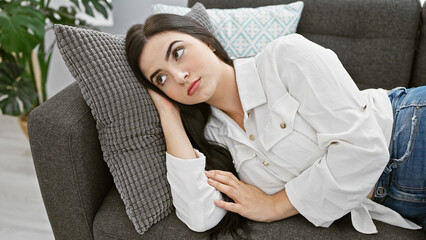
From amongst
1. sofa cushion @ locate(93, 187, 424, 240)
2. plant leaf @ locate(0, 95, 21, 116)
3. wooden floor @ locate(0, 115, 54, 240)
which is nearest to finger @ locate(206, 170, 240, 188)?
sofa cushion @ locate(93, 187, 424, 240)

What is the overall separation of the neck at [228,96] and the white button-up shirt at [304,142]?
31 mm

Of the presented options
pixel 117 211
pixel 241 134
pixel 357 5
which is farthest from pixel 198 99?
pixel 357 5

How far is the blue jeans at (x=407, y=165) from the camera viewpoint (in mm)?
1012

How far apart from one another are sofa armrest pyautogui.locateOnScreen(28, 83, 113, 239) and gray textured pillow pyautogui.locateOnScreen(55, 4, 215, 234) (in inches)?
2.1

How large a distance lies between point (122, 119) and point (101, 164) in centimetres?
21

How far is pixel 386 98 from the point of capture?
1.12 meters

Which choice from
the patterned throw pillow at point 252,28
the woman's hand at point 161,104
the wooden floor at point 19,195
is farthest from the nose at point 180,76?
the wooden floor at point 19,195

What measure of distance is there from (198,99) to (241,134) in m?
0.19

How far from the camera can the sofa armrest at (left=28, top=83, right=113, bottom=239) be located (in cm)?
103

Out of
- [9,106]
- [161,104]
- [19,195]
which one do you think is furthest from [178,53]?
[19,195]

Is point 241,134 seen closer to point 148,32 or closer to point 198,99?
point 198,99

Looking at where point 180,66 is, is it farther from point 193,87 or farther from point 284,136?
point 284,136

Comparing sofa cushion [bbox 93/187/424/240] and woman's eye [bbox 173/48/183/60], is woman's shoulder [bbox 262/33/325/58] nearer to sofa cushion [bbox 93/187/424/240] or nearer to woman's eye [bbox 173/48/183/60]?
woman's eye [bbox 173/48/183/60]

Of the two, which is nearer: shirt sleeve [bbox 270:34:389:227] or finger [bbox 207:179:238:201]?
shirt sleeve [bbox 270:34:389:227]
